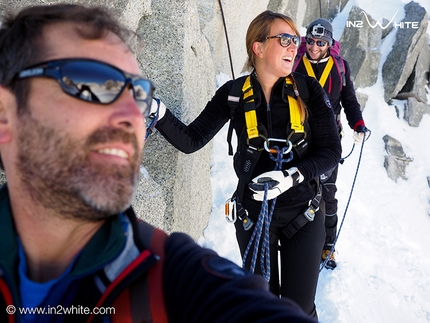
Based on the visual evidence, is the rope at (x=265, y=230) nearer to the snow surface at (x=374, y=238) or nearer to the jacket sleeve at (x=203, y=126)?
the jacket sleeve at (x=203, y=126)

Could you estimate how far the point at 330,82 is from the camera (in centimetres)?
540

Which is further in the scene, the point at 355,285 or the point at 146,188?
the point at 355,285

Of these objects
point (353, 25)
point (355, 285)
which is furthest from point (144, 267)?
point (353, 25)

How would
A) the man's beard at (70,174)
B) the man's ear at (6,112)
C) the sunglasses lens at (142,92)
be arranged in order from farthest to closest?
the sunglasses lens at (142,92)
the man's ear at (6,112)
the man's beard at (70,174)

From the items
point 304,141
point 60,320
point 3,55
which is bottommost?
point 304,141

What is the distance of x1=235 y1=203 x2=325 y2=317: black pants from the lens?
302cm

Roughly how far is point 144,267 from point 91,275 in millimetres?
196

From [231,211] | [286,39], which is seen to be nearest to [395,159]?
[286,39]

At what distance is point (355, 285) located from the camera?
5602 mm

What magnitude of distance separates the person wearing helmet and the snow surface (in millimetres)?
650

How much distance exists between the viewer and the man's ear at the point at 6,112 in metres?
1.45

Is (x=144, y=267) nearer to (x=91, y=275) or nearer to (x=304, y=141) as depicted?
(x=91, y=275)

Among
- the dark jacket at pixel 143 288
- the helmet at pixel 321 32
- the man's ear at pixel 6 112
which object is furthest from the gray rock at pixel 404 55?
the man's ear at pixel 6 112

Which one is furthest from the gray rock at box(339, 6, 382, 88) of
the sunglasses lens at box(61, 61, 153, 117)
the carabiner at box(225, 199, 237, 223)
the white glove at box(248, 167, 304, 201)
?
the sunglasses lens at box(61, 61, 153, 117)
